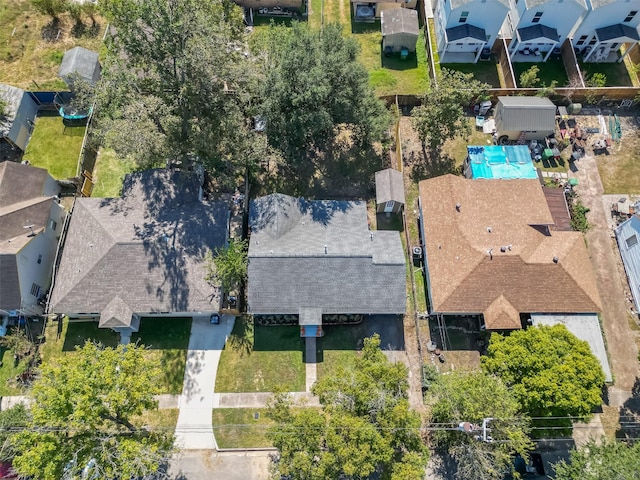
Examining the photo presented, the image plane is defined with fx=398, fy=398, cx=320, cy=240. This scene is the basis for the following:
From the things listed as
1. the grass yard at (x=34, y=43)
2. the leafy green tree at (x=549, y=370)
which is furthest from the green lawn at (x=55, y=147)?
the leafy green tree at (x=549, y=370)

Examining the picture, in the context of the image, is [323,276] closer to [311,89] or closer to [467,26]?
[311,89]

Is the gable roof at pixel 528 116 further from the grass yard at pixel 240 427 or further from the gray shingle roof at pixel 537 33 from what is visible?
the grass yard at pixel 240 427

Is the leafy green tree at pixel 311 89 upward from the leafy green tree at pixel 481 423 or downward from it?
upward

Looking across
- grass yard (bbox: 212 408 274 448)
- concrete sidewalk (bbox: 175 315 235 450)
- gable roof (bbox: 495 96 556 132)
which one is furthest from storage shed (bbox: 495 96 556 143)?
grass yard (bbox: 212 408 274 448)

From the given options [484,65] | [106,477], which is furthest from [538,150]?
[106,477]

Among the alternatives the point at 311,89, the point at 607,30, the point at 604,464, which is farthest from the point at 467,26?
the point at 604,464
